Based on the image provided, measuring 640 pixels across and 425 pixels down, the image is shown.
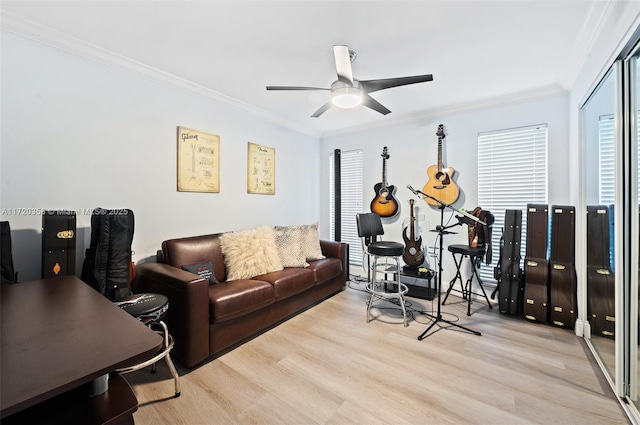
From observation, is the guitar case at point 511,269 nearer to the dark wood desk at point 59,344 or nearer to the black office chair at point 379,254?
the black office chair at point 379,254

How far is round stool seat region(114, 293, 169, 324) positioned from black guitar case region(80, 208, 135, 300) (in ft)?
0.79

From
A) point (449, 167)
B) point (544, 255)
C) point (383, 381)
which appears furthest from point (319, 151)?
point (383, 381)

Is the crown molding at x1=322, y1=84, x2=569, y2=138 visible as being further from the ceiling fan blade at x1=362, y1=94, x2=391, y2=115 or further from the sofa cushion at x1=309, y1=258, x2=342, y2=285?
the sofa cushion at x1=309, y1=258, x2=342, y2=285

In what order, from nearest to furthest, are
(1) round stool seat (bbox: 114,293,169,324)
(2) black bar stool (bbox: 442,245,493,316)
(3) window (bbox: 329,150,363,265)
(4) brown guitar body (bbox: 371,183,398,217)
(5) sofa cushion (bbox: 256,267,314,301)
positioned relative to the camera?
(1) round stool seat (bbox: 114,293,169,324), (5) sofa cushion (bbox: 256,267,314,301), (2) black bar stool (bbox: 442,245,493,316), (4) brown guitar body (bbox: 371,183,398,217), (3) window (bbox: 329,150,363,265)

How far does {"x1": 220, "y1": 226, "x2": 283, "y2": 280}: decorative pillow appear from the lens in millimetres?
2789

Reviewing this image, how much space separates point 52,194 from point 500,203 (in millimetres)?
4479

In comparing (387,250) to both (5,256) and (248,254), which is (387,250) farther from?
(5,256)

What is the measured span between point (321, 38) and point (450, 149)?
238 centimetres

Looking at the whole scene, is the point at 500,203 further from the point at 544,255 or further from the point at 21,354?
the point at 21,354

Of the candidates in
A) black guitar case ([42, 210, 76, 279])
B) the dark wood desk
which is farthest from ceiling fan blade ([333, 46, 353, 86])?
black guitar case ([42, 210, 76, 279])

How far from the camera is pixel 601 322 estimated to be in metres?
2.11

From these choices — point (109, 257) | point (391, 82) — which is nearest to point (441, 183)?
point (391, 82)

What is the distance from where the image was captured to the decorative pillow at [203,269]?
251 cm

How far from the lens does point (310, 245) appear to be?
11.8ft
